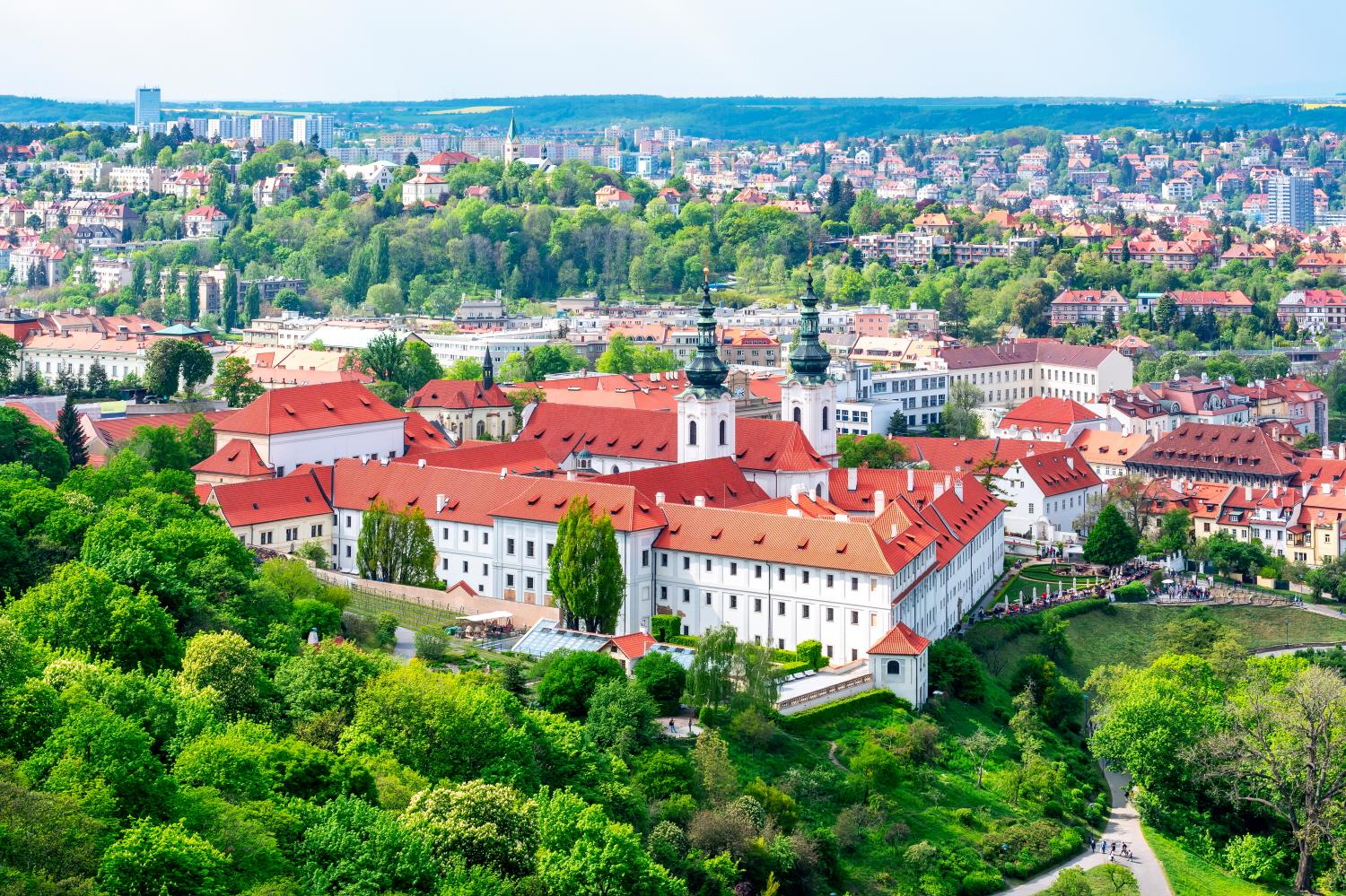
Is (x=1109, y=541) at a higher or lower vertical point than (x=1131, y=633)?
higher

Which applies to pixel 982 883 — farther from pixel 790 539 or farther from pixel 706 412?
pixel 706 412

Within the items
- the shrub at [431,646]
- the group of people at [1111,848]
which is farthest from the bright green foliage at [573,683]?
the group of people at [1111,848]

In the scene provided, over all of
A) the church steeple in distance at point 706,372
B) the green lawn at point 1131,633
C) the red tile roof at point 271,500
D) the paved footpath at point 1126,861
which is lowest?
the paved footpath at point 1126,861

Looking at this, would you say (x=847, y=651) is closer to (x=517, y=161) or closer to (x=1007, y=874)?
(x=1007, y=874)

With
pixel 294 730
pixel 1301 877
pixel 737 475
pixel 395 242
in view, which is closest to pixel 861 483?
pixel 737 475

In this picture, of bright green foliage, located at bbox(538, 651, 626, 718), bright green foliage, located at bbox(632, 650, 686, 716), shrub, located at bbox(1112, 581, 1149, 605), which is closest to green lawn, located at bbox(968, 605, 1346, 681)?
shrub, located at bbox(1112, 581, 1149, 605)

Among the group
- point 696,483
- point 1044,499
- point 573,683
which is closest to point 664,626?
point 696,483

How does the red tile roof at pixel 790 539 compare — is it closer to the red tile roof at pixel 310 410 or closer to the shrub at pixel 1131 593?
the shrub at pixel 1131 593
